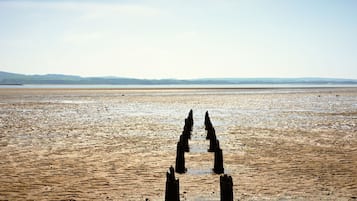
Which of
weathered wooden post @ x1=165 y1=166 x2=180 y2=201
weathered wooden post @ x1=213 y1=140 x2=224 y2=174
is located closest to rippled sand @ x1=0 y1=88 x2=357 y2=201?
weathered wooden post @ x1=213 y1=140 x2=224 y2=174

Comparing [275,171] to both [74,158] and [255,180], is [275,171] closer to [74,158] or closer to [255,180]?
[255,180]

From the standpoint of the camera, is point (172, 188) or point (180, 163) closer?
point (172, 188)

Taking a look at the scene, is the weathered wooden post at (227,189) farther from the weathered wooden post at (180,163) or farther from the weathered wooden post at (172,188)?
the weathered wooden post at (180,163)

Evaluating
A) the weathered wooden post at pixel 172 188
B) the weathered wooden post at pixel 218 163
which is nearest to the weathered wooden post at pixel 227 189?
the weathered wooden post at pixel 172 188

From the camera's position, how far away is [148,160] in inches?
628

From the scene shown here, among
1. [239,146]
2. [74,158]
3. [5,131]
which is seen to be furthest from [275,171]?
[5,131]

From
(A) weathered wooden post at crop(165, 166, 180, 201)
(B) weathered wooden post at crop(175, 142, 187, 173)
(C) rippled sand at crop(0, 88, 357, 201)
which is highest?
(A) weathered wooden post at crop(165, 166, 180, 201)

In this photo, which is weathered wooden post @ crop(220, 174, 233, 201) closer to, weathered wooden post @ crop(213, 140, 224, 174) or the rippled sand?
the rippled sand

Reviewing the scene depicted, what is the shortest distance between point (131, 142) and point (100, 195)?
10044mm

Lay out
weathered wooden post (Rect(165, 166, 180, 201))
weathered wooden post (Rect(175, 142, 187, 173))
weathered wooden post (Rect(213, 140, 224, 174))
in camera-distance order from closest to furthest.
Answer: weathered wooden post (Rect(165, 166, 180, 201)) → weathered wooden post (Rect(213, 140, 224, 174)) → weathered wooden post (Rect(175, 142, 187, 173))

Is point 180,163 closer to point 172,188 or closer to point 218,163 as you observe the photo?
point 218,163

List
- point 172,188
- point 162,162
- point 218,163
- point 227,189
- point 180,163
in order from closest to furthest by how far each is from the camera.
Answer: point 227,189
point 172,188
point 218,163
point 180,163
point 162,162

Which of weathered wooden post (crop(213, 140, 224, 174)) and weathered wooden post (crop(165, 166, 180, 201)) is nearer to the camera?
weathered wooden post (crop(165, 166, 180, 201))

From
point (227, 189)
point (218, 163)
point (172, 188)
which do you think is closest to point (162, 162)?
point (218, 163)
